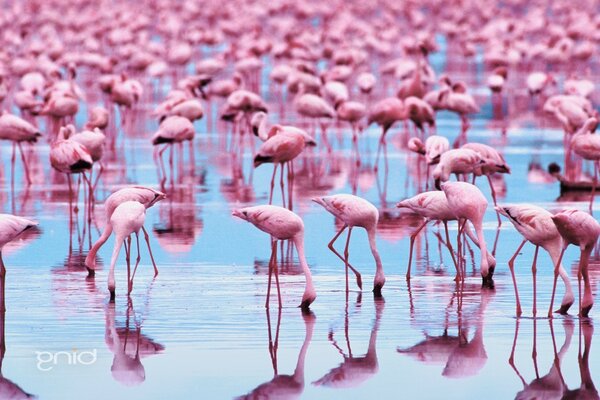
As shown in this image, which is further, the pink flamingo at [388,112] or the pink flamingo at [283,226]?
the pink flamingo at [388,112]

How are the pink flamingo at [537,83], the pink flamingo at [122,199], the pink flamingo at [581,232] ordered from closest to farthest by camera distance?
1. the pink flamingo at [581,232]
2. the pink flamingo at [122,199]
3. the pink flamingo at [537,83]

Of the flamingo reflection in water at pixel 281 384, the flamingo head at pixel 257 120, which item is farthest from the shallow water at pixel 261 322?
the flamingo head at pixel 257 120

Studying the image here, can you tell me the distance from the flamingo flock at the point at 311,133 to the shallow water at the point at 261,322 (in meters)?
0.15

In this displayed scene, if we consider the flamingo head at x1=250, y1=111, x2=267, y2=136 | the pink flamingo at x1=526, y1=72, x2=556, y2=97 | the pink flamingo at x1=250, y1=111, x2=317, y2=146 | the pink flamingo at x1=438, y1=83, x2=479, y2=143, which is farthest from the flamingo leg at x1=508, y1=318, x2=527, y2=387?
the pink flamingo at x1=526, y1=72, x2=556, y2=97

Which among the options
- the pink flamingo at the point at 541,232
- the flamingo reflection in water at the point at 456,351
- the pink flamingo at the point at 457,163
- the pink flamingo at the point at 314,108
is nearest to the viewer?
the flamingo reflection in water at the point at 456,351

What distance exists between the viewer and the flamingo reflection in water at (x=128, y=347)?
7.64 metres

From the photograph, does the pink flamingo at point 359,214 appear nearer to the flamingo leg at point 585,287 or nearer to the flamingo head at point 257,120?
the flamingo leg at point 585,287

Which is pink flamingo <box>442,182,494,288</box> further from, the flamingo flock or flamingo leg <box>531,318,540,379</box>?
flamingo leg <box>531,318,540,379</box>

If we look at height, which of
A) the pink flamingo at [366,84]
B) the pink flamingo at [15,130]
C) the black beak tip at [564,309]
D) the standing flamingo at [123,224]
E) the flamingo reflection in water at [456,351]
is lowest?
the flamingo reflection in water at [456,351]

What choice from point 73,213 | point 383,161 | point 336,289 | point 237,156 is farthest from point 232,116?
point 336,289

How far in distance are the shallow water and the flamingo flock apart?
0.51 feet

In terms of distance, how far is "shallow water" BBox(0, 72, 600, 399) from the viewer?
7.51m

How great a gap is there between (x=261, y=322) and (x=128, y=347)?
101 centimetres

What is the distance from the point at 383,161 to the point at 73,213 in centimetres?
571
